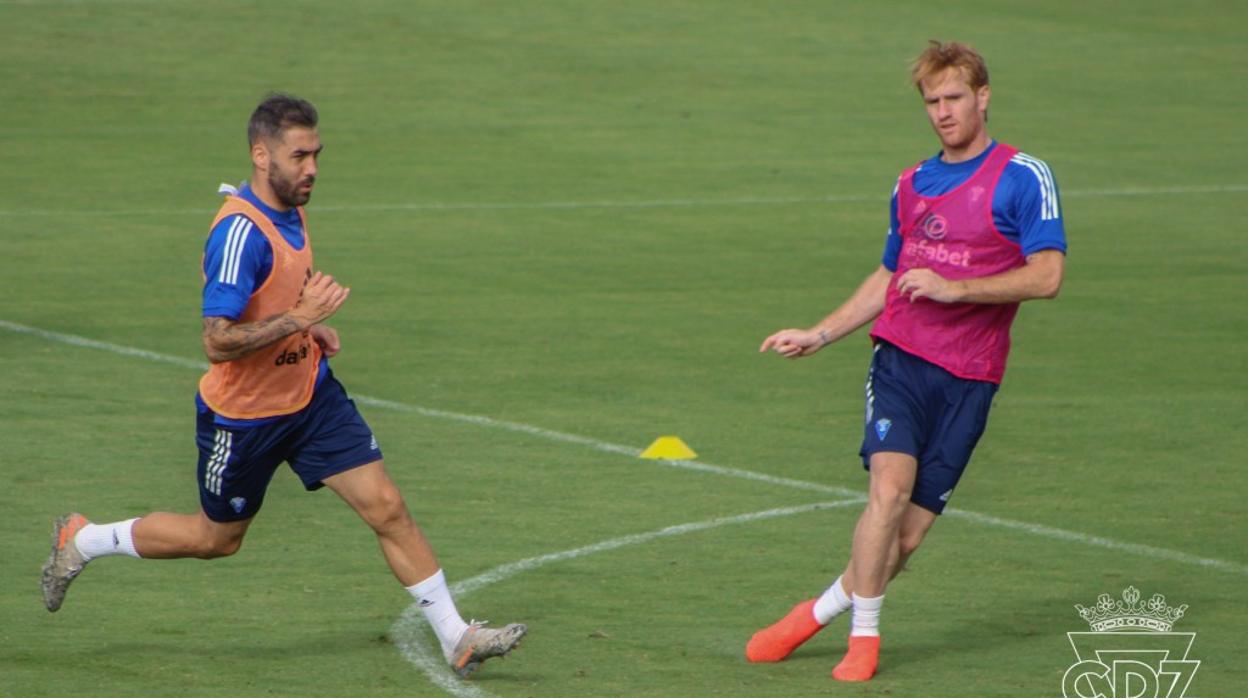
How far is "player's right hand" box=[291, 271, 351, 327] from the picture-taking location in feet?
23.8

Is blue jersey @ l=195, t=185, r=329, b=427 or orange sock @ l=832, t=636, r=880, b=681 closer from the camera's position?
blue jersey @ l=195, t=185, r=329, b=427

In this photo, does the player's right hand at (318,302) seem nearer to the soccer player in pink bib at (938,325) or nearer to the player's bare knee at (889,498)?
the soccer player in pink bib at (938,325)

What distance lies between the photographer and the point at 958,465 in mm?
7742

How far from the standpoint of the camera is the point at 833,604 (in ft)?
25.6

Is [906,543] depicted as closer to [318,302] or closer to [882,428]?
[882,428]

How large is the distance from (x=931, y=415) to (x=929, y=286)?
2.04 feet

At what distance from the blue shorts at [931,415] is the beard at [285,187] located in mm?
2238

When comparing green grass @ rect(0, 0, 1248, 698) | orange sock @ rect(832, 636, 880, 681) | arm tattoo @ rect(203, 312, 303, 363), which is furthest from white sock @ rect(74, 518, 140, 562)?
orange sock @ rect(832, 636, 880, 681)

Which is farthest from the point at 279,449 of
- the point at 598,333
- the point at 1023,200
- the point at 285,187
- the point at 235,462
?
the point at 598,333

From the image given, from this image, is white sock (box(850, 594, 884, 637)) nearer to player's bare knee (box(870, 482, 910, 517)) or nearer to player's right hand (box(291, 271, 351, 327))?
player's bare knee (box(870, 482, 910, 517))

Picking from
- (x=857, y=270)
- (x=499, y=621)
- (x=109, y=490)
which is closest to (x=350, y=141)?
(x=857, y=270)

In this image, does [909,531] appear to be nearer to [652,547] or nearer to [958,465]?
[958,465]

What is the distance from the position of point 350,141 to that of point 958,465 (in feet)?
61.3

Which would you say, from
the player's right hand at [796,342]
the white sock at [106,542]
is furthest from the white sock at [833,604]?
the white sock at [106,542]
